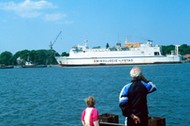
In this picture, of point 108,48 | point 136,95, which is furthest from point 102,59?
point 136,95

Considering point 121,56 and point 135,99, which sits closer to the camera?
point 135,99

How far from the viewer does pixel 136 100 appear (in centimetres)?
667

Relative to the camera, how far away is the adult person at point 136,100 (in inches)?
263

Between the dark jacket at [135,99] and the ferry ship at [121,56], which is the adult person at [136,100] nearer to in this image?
the dark jacket at [135,99]

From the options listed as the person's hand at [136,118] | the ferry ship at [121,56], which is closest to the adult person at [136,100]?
the person's hand at [136,118]

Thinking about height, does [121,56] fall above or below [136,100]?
above

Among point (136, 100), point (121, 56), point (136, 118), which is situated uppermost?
point (121, 56)

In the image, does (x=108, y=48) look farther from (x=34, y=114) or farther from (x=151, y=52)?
(x=34, y=114)

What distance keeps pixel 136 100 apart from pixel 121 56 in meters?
132

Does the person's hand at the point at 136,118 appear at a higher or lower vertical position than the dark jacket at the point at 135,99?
lower

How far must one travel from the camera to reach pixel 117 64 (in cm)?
13888

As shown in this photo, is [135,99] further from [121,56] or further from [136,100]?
[121,56]

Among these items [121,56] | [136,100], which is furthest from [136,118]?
[121,56]

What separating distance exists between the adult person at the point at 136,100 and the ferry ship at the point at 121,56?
130 metres
